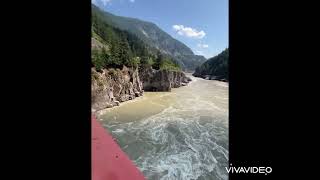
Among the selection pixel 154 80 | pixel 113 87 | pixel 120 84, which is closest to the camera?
pixel 113 87

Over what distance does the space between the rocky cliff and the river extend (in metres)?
1.63

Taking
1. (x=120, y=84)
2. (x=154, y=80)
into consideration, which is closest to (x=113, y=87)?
(x=120, y=84)

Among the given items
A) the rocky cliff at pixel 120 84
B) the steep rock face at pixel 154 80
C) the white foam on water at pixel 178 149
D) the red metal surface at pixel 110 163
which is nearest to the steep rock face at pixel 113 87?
the rocky cliff at pixel 120 84

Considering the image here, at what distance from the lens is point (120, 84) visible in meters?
34.7

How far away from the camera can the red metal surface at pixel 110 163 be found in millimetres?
1797

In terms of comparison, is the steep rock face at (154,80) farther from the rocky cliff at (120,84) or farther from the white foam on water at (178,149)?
the white foam on water at (178,149)

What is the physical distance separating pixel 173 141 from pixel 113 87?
16607 millimetres

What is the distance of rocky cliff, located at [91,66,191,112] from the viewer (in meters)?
27.3

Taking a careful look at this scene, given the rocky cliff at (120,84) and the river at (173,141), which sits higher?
the rocky cliff at (120,84)

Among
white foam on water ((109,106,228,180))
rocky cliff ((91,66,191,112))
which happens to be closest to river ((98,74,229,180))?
white foam on water ((109,106,228,180))

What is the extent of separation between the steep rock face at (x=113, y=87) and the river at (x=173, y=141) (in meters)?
1.40

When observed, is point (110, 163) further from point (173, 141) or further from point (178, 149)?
point (173, 141)
